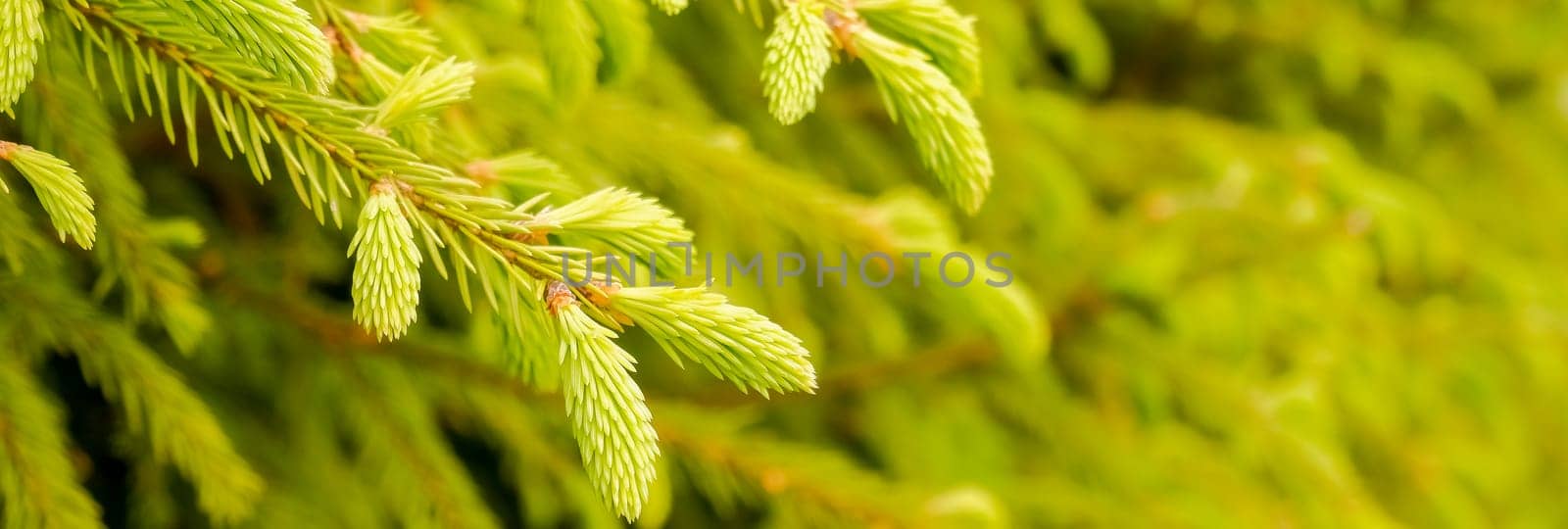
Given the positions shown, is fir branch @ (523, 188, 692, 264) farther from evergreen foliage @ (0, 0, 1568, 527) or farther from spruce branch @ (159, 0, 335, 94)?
spruce branch @ (159, 0, 335, 94)

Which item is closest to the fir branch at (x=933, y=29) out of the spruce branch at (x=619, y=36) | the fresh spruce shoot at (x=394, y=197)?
the fresh spruce shoot at (x=394, y=197)

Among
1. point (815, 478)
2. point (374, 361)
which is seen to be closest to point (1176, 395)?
point (815, 478)

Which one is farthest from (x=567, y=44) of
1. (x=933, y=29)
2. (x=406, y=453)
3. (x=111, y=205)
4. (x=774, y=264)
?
(x=774, y=264)

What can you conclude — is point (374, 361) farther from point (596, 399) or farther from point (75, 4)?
point (596, 399)

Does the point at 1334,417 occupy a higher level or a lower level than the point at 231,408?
higher

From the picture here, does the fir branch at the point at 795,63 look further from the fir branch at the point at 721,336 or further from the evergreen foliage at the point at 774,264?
the fir branch at the point at 721,336

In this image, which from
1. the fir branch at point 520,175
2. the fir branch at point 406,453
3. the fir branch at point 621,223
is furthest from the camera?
the fir branch at point 406,453
